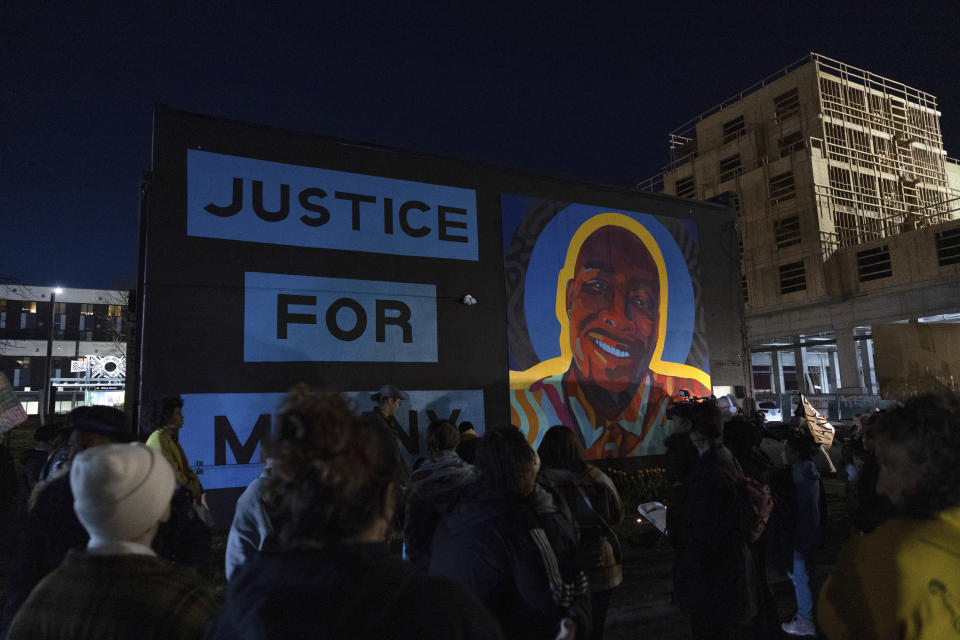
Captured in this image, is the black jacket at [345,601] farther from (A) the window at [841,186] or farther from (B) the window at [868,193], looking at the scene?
(B) the window at [868,193]

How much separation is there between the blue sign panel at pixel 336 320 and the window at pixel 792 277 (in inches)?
1368

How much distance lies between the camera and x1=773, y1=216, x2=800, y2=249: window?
3809 cm

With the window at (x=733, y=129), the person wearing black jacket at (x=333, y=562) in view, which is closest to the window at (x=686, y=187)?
the window at (x=733, y=129)

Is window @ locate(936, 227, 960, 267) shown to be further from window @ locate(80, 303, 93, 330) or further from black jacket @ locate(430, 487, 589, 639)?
window @ locate(80, 303, 93, 330)

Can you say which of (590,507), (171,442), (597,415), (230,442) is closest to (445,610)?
(590,507)

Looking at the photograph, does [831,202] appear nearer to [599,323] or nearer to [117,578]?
[599,323]

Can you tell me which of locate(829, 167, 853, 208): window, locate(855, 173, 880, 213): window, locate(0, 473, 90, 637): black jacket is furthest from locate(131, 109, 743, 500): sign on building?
locate(855, 173, 880, 213): window

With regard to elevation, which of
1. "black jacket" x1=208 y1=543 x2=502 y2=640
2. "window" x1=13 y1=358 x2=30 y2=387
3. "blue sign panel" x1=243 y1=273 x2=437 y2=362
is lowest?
"black jacket" x1=208 y1=543 x2=502 y2=640

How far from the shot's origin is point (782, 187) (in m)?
39.2

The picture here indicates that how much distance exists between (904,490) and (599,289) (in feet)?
30.9

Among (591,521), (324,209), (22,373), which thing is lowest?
(591,521)

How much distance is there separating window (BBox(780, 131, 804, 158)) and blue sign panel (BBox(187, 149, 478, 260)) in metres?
36.9

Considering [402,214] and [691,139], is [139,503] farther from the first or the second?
[691,139]

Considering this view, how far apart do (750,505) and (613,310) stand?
751cm
